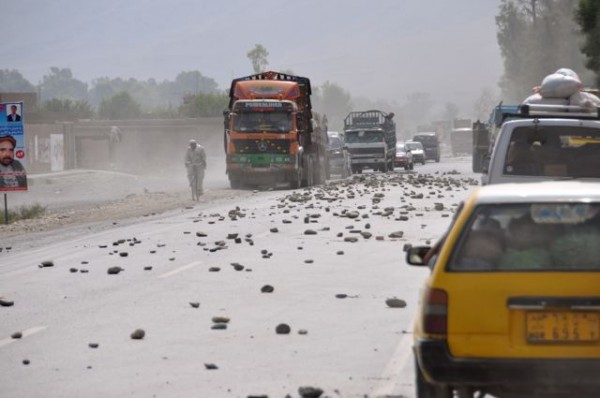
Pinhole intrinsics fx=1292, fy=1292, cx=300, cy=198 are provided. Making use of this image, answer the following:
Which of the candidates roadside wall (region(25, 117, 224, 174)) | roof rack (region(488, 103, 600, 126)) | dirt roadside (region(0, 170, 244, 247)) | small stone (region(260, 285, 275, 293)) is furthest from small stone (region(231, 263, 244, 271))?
roadside wall (region(25, 117, 224, 174))

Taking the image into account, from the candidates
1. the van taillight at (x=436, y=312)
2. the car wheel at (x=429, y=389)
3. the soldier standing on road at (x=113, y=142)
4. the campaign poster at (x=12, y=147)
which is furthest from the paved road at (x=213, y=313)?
the soldier standing on road at (x=113, y=142)

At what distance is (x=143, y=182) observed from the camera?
224 feet

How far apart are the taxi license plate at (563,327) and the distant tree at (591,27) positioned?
1677 inches

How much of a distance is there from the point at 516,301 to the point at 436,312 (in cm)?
44

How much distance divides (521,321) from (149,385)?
128 inches

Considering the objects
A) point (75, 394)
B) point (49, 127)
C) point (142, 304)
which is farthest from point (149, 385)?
point (49, 127)

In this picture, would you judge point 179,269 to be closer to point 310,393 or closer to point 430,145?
point 310,393

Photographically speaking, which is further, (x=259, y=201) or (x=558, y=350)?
(x=259, y=201)

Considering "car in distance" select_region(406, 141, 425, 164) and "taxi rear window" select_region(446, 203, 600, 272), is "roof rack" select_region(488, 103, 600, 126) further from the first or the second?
"car in distance" select_region(406, 141, 425, 164)

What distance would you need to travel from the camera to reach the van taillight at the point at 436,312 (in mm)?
7086

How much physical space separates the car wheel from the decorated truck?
3950cm

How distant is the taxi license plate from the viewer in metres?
6.94

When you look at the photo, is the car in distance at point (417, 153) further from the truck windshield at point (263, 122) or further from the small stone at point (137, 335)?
the small stone at point (137, 335)

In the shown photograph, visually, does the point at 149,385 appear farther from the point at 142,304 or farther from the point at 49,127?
the point at 49,127
